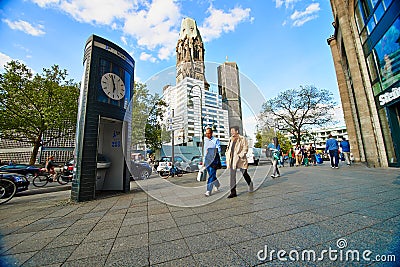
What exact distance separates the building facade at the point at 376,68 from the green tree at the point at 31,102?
27096 millimetres

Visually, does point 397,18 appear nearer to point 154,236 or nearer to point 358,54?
point 358,54

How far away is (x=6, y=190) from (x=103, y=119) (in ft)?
12.3

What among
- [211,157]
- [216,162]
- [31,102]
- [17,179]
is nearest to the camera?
[211,157]

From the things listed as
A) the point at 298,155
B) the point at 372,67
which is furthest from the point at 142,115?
the point at 298,155

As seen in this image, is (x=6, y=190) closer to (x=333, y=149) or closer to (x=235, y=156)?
(x=235, y=156)

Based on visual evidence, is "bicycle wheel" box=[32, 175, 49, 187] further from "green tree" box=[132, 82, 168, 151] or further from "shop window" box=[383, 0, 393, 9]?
"shop window" box=[383, 0, 393, 9]

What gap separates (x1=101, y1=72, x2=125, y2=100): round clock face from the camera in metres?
5.23

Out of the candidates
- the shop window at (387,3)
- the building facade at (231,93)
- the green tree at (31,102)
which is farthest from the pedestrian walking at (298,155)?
the green tree at (31,102)

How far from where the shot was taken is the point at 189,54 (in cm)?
838

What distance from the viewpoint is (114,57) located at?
5539 millimetres

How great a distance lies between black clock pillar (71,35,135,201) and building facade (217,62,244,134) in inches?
125

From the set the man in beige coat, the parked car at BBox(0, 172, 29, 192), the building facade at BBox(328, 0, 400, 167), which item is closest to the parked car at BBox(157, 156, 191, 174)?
the parked car at BBox(0, 172, 29, 192)

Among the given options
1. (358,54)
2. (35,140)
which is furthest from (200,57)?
(35,140)

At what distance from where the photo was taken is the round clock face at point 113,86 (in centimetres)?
523
